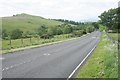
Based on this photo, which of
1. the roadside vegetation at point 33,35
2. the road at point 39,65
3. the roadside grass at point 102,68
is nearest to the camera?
the roadside grass at point 102,68

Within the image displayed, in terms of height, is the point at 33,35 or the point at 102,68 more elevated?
the point at 33,35

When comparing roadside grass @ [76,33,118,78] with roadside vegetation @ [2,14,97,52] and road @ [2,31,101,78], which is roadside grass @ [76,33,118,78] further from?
roadside vegetation @ [2,14,97,52]

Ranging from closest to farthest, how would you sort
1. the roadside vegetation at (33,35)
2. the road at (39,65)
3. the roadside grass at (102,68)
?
the roadside grass at (102,68) < the road at (39,65) < the roadside vegetation at (33,35)

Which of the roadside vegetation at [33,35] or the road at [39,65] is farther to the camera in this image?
the roadside vegetation at [33,35]

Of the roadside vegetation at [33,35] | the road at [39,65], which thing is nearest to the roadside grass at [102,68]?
the road at [39,65]

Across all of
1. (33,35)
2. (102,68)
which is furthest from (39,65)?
(33,35)

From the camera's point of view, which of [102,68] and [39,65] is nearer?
[102,68]

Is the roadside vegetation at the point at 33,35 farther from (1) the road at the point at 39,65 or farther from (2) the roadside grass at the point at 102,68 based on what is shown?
(2) the roadside grass at the point at 102,68

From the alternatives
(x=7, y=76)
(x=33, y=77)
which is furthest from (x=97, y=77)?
(x=7, y=76)

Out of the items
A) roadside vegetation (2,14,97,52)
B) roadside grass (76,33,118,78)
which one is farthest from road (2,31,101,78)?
roadside vegetation (2,14,97,52)

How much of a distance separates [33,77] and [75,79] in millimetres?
1846

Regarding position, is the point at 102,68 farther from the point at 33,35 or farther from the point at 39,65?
the point at 33,35

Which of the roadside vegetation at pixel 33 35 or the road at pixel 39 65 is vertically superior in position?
the roadside vegetation at pixel 33 35

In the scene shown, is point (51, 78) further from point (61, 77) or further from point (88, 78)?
point (88, 78)
